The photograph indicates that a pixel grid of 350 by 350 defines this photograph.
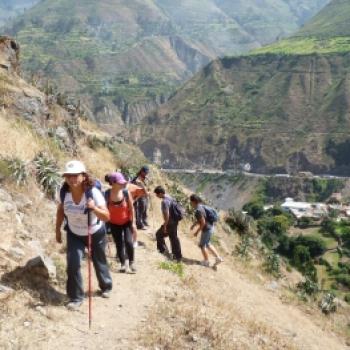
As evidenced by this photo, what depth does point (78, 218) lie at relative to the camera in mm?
7828

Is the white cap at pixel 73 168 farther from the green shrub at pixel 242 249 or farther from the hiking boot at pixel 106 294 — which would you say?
the green shrub at pixel 242 249

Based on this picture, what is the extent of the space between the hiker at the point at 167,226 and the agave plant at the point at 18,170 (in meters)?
2.65

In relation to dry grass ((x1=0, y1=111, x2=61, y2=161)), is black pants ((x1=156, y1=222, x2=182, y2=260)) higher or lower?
lower

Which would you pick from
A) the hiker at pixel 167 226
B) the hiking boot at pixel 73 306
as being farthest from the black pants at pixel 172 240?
the hiking boot at pixel 73 306

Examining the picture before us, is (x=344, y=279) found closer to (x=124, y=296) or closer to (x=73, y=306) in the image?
(x=124, y=296)

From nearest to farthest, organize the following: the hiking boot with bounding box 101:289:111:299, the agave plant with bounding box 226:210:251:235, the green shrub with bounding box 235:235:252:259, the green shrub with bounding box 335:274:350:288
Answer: the hiking boot with bounding box 101:289:111:299 → the green shrub with bounding box 235:235:252:259 → the agave plant with bounding box 226:210:251:235 → the green shrub with bounding box 335:274:350:288

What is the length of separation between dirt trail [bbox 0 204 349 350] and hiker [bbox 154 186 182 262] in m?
0.28

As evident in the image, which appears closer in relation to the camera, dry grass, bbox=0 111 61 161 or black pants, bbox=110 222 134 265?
black pants, bbox=110 222 134 265

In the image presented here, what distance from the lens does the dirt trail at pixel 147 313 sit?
7078 millimetres

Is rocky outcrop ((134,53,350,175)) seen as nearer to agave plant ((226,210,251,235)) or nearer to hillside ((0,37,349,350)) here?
agave plant ((226,210,251,235))

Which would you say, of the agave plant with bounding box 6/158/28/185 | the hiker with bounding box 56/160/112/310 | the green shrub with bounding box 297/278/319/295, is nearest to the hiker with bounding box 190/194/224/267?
the agave plant with bounding box 6/158/28/185

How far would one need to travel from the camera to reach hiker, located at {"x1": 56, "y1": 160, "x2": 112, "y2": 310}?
7.57 metres

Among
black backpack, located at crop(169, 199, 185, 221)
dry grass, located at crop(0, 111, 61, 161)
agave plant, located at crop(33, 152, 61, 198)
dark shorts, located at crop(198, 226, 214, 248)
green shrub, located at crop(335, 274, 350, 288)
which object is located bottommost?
green shrub, located at crop(335, 274, 350, 288)

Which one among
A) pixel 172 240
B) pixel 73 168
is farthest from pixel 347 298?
pixel 73 168
